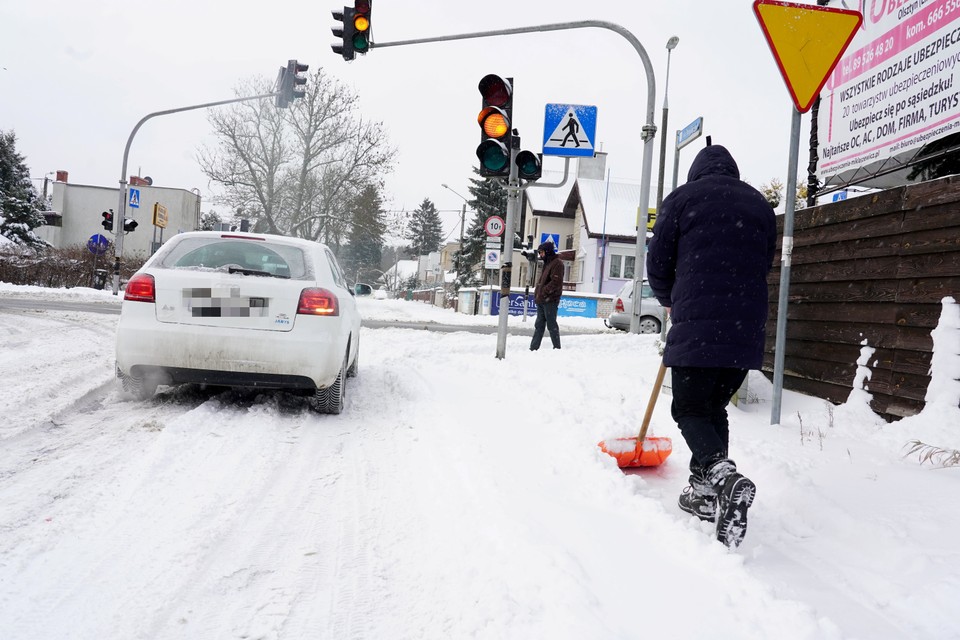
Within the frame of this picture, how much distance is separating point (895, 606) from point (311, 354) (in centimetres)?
384

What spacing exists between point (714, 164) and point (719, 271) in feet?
1.99

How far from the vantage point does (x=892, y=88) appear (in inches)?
270

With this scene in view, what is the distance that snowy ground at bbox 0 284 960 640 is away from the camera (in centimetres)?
217

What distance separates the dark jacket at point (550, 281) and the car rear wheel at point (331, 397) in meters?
5.62

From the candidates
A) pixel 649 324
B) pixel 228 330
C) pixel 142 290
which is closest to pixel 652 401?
pixel 228 330

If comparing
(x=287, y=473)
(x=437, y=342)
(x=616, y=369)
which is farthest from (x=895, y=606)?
(x=437, y=342)

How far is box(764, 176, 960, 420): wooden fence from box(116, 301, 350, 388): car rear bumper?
4.34m

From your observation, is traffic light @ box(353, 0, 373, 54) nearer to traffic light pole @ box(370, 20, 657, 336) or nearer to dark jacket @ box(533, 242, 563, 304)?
traffic light pole @ box(370, 20, 657, 336)

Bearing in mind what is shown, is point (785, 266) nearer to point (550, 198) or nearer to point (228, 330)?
point (228, 330)

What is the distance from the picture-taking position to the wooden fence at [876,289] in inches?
181

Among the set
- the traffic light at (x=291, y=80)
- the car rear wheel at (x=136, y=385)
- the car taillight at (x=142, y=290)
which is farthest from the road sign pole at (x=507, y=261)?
the traffic light at (x=291, y=80)

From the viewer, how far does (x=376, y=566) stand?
2.60 m

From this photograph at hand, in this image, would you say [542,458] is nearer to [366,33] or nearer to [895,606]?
[895,606]

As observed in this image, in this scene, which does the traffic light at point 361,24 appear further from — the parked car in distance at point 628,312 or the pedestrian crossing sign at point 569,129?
the parked car in distance at point 628,312
